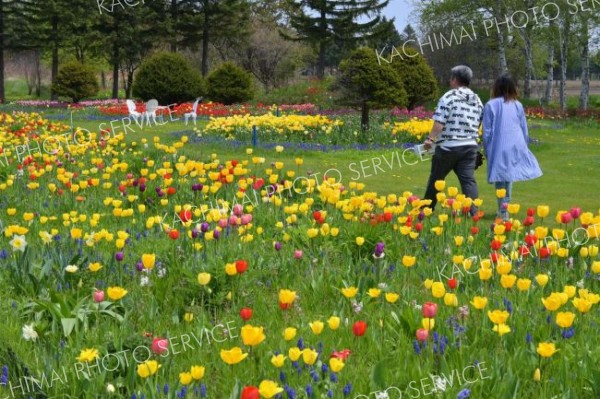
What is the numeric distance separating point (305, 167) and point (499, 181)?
5.00 meters

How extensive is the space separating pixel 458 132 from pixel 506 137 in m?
0.48

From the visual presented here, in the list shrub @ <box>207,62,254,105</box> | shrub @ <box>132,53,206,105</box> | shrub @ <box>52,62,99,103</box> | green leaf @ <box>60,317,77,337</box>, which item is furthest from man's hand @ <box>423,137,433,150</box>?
shrub @ <box>52,62,99,103</box>

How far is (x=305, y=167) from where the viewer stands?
11398 mm

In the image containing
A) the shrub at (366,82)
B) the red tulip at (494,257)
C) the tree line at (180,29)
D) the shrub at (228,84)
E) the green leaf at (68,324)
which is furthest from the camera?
the tree line at (180,29)

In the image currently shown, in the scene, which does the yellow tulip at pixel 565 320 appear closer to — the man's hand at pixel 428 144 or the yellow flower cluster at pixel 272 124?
the man's hand at pixel 428 144

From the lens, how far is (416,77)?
941 inches

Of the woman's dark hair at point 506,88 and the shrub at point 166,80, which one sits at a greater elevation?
the shrub at point 166,80

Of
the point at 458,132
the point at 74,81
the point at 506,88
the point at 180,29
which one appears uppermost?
the point at 180,29

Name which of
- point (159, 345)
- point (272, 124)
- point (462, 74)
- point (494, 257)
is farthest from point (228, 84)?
point (159, 345)

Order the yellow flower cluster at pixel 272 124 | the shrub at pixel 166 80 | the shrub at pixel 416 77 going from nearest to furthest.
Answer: the yellow flower cluster at pixel 272 124
the shrub at pixel 416 77
the shrub at pixel 166 80

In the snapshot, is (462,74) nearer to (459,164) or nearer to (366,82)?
(459,164)

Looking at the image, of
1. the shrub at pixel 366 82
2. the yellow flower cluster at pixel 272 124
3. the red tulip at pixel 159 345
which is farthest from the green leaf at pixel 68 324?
the shrub at pixel 366 82

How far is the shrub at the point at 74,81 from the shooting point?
116 feet

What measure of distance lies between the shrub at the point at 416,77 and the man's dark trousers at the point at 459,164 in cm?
1627
